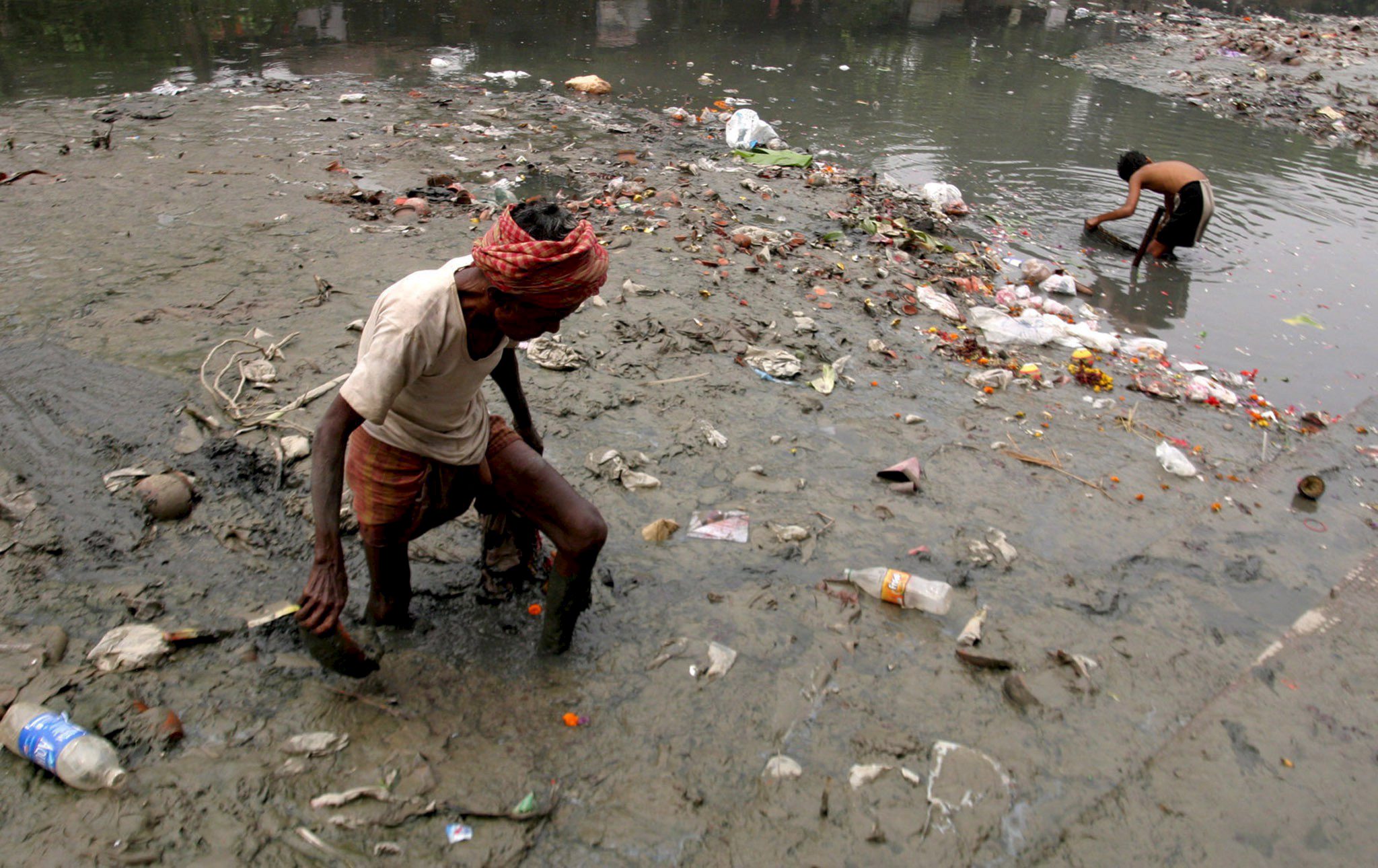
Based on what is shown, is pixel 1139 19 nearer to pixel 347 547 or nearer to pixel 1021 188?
pixel 1021 188

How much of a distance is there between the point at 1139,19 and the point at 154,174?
18.9 meters

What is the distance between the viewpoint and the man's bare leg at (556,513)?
2324mm

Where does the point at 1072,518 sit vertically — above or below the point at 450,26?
below

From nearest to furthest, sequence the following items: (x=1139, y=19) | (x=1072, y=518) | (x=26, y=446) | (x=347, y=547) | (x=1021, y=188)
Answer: (x=347, y=547) < (x=26, y=446) < (x=1072, y=518) < (x=1021, y=188) < (x=1139, y=19)

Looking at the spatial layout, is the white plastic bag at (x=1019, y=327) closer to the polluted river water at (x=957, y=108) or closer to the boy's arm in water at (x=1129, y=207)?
the polluted river water at (x=957, y=108)

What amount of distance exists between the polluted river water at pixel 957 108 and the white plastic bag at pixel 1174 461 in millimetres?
1500

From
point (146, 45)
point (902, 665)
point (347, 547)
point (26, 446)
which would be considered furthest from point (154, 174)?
point (902, 665)

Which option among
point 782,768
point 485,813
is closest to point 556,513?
point 485,813

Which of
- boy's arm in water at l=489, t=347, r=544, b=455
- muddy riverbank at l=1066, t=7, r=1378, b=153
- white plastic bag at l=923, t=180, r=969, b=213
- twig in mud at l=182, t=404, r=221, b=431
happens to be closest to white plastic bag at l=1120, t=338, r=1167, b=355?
white plastic bag at l=923, t=180, r=969, b=213

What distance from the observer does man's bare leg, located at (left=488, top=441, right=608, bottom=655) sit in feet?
7.63

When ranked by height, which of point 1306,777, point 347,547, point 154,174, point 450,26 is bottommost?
point 1306,777

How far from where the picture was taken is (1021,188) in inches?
315

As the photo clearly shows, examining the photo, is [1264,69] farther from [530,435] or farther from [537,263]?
[537,263]

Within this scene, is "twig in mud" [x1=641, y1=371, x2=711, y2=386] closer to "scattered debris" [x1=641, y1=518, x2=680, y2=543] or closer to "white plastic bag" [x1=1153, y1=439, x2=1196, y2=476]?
"scattered debris" [x1=641, y1=518, x2=680, y2=543]
